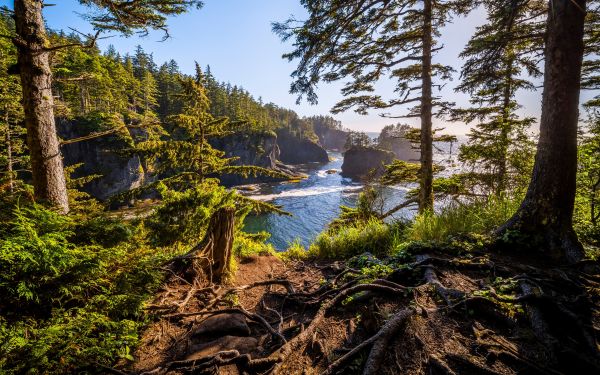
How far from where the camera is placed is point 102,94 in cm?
3828

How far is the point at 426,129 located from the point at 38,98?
992cm

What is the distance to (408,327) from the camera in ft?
7.02

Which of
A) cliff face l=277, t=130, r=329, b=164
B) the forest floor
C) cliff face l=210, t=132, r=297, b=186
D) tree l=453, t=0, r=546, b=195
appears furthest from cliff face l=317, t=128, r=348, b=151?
the forest floor

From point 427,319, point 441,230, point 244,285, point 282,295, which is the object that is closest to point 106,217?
point 244,285

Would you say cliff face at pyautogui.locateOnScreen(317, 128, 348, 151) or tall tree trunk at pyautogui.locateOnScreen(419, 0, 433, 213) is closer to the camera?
tall tree trunk at pyautogui.locateOnScreen(419, 0, 433, 213)

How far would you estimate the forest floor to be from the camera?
1.89 meters

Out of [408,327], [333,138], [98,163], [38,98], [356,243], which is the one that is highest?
[333,138]

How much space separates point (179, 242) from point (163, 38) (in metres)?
5.24

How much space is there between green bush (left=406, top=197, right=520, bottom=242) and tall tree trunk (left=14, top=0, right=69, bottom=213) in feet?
22.0

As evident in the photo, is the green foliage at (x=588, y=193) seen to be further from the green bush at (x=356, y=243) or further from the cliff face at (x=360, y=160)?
the cliff face at (x=360, y=160)

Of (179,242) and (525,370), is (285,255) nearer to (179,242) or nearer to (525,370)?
(179,242)

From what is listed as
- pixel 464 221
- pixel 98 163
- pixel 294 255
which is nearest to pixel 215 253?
pixel 294 255

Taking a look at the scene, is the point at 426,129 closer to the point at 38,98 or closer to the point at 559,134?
the point at 559,134

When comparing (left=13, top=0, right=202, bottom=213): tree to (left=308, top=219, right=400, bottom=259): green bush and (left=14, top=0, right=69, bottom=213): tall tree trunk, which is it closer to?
(left=14, top=0, right=69, bottom=213): tall tree trunk
